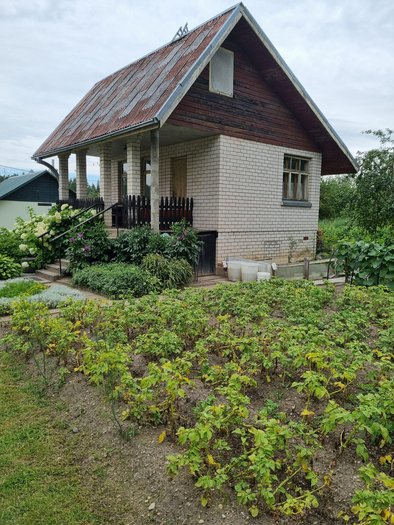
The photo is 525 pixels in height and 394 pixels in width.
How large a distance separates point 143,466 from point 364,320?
307 centimetres

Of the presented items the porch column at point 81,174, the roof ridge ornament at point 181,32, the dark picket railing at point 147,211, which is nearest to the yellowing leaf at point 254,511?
the dark picket railing at point 147,211

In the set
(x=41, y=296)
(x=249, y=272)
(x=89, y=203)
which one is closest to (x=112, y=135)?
(x=89, y=203)

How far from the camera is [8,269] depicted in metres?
8.80

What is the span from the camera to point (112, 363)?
298cm

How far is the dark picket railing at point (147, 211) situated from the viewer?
9094 millimetres

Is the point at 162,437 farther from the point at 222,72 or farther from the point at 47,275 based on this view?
the point at 222,72

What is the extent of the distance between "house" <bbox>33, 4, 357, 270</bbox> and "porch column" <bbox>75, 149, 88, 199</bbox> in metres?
0.03

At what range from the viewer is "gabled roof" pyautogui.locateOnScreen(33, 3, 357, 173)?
8.20 m

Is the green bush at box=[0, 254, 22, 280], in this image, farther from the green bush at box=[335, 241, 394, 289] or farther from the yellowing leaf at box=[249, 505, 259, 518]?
the yellowing leaf at box=[249, 505, 259, 518]

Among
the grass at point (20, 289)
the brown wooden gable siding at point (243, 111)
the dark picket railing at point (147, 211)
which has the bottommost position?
the grass at point (20, 289)

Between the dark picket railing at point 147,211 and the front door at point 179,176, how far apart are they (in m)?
1.09

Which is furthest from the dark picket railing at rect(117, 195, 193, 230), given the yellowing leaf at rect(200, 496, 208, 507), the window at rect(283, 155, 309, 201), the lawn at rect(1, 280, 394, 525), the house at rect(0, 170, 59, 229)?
the house at rect(0, 170, 59, 229)

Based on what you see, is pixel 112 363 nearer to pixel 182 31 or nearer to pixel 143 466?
pixel 143 466

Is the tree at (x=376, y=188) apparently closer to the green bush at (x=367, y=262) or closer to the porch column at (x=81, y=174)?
the green bush at (x=367, y=262)
